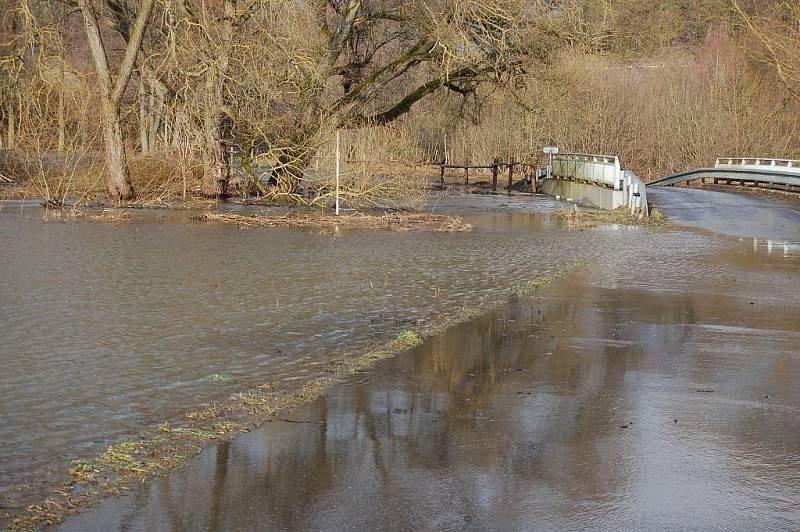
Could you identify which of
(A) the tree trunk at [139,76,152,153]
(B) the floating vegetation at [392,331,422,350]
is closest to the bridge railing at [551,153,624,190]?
(A) the tree trunk at [139,76,152,153]

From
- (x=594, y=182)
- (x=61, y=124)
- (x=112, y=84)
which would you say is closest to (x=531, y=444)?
(x=61, y=124)

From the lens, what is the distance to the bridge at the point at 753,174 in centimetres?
3525

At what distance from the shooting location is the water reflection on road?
4.91m

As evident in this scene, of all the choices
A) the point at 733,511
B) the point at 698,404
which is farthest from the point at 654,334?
the point at 733,511

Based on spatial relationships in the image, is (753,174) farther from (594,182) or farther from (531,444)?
(531,444)

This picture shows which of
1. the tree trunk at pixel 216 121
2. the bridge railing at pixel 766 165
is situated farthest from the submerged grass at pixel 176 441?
the bridge railing at pixel 766 165

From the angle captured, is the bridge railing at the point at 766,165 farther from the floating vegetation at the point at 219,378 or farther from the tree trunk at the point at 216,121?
the floating vegetation at the point at 219,378

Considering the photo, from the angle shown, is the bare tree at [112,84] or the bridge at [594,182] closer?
the bare tree at [112,84]

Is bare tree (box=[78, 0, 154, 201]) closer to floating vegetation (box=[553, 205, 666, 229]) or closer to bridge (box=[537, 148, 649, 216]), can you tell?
floating vegetation (box=[553, 205, 666, 229])

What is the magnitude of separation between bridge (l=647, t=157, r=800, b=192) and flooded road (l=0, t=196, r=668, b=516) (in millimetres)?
16490

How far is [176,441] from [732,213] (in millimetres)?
24127

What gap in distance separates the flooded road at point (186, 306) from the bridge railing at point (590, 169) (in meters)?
7.34

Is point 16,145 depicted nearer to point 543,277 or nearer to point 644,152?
point 543,277

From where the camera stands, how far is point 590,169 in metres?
32.1
